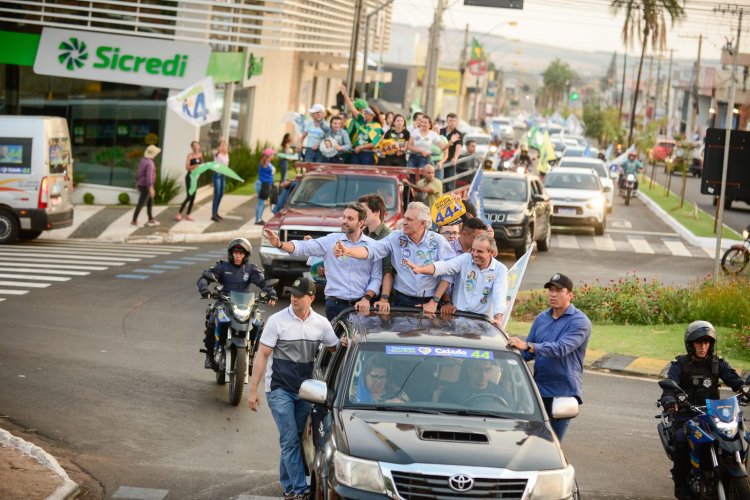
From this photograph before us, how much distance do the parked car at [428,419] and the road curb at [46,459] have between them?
5.75 feet

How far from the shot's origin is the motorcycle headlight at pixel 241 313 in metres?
13.1

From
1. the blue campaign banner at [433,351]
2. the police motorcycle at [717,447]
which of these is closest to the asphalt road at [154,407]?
the police motorcycle at [717,447]

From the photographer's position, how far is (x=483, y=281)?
34.6 feet

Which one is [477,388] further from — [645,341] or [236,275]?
[645,341]

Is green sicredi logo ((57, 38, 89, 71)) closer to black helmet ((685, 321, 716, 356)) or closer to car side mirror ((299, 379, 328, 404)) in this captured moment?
black helmet ((685, 321, 716, 356))

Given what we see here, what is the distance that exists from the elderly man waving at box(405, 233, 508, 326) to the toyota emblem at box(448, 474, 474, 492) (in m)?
3.12

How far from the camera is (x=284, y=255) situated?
20.0 m

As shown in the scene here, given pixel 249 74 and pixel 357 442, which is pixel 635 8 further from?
pixel 357 442

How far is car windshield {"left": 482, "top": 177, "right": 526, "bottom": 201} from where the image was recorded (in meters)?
29.0

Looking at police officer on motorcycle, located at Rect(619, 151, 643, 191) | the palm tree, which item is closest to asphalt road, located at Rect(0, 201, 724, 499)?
police officer on motorcycle, located at Rect(619, 151, 643, 191)

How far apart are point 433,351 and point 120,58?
87.6ft

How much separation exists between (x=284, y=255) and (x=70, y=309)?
3.38m

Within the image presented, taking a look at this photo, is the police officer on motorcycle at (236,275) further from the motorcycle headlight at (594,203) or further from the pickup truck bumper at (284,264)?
the motorcycle headlight at (594,203)

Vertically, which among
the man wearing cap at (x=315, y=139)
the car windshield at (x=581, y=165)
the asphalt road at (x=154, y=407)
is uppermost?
the man wearing cap at (x=315, y=139)
